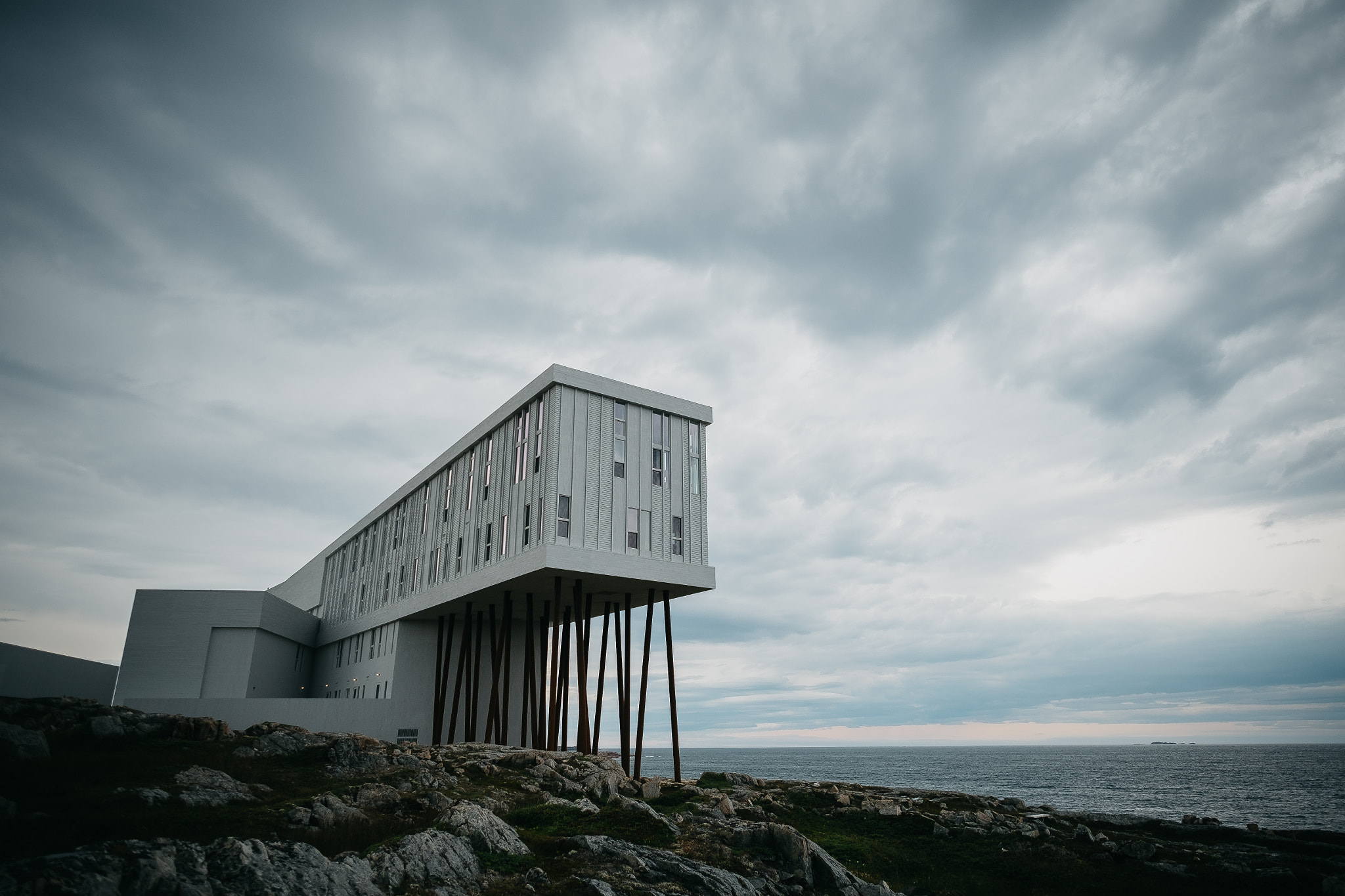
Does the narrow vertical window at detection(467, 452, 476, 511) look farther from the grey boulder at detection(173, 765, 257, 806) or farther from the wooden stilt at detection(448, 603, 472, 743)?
the grey boulder at detection(173, 765, 257, 806)

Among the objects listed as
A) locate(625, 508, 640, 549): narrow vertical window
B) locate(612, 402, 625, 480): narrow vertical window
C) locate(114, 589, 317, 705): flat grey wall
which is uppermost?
locate(612, 402, 625, 480): narrow vertical window

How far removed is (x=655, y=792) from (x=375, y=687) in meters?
25.2

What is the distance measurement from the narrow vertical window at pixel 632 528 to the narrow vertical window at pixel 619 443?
164 cm

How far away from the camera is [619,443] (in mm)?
35688

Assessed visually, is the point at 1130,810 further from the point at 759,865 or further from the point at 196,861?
the point at 196,861

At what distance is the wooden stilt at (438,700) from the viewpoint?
1545 inches

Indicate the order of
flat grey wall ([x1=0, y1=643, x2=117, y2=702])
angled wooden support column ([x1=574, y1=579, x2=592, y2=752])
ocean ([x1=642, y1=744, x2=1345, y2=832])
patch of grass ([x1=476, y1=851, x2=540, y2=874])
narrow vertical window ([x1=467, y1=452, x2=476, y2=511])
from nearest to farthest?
patch of grass ([x1=476, y1=851, x2=540, y2=874]) → flat grey wall ([x1=0, y1=643, x2=117, y2=702]) → angled wooden support column ([x1=574, y1=579, x2=592, y2=752]) → narrow vertical window ([x1=467, y1=452, x2=476, y2=511]) → ocean ([x1=642, y1=744, x2=1345, y2=832])

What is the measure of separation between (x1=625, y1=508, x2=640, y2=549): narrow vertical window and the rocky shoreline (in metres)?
9.98

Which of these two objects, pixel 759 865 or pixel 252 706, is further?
pixel 252 706

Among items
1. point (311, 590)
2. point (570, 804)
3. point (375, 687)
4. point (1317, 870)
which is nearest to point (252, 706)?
point (375, 687)

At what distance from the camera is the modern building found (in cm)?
3384

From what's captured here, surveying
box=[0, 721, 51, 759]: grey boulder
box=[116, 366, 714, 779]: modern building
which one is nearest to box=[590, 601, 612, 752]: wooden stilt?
box=[116, 366, 714, 779]: modern building

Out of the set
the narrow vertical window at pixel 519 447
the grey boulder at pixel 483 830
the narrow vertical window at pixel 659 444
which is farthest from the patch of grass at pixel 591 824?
the narrow vertical window at pixel 519 447

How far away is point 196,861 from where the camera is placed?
449 inches
